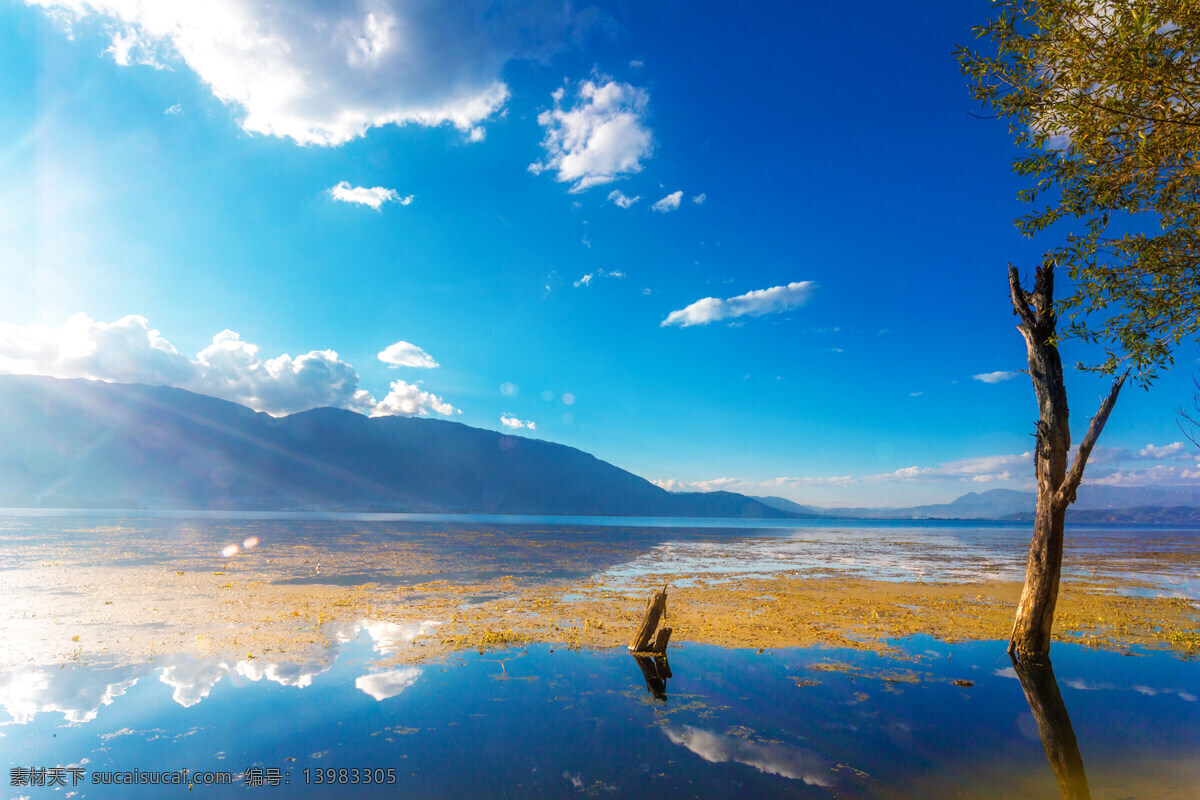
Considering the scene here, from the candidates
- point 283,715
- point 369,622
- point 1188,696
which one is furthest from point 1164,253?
point 369,622

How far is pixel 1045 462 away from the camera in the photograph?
1264 centimetres

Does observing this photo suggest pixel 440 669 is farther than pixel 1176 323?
Yes

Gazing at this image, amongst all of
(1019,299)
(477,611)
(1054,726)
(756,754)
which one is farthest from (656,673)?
(1019,299)

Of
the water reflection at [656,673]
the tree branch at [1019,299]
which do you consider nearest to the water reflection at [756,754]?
the water reflection at [656,673]

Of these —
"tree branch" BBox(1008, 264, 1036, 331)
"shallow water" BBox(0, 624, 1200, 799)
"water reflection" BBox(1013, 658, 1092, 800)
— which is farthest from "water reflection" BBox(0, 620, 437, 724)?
"tree branch" BBox(1008, 264, 1036, 331)

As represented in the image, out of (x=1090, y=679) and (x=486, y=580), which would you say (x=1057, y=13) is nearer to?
(x=1090, y=679)

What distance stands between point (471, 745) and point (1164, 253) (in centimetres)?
1414

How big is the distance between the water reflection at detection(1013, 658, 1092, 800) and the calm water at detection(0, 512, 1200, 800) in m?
0.05

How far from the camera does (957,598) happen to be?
22.9 meters

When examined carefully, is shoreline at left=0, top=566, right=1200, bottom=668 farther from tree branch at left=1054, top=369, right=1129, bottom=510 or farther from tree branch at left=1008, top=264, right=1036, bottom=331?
tree branch at left=1008, top=264, right=1036, bottom=331

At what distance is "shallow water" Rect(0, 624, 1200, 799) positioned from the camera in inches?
291

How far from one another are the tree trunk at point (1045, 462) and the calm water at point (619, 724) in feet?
3.73

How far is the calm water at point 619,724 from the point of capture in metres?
7.35

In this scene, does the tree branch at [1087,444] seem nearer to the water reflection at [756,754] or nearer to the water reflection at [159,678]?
the water reflection at [756,754]
